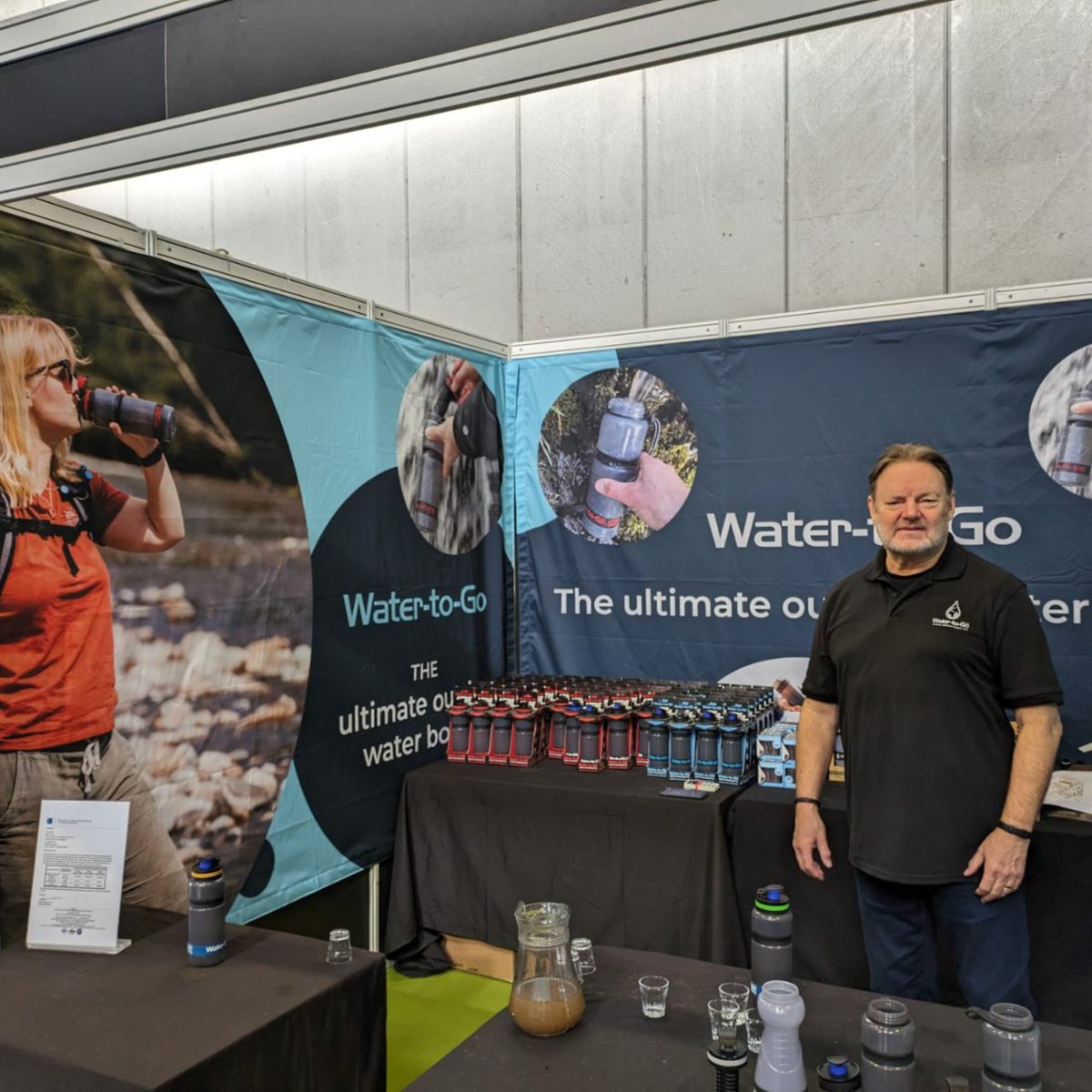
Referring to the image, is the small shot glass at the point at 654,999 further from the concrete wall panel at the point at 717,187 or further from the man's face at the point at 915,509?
the concrete wall panel at the point at 717,187

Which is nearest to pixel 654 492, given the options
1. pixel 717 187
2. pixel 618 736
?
pixel 618 736

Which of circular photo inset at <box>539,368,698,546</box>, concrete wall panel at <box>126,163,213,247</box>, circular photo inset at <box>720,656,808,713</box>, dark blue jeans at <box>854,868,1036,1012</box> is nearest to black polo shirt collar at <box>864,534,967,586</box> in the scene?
dark blue jeans at <box>854,868,1036,1012</box>

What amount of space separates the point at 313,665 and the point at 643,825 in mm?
1048

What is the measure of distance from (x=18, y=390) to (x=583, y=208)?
102 inches

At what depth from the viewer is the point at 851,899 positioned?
2.53 metres

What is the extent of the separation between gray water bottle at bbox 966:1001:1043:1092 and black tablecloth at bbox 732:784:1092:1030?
1.28 metres

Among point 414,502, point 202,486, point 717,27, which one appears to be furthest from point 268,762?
point 717,27

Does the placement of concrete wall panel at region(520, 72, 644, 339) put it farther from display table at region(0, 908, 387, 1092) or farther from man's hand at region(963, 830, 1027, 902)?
display table at region(0, 908, 387, 1092)

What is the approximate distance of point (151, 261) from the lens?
2.30 meters

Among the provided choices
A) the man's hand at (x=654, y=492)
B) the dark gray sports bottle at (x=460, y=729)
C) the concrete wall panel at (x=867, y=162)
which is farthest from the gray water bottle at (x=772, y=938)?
the concrete wall panel at (x=867, y=162)

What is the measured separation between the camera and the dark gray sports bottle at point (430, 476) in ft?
10.7

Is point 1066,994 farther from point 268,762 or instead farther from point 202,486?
point 202,486

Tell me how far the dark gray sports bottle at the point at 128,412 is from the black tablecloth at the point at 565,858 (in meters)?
1.40

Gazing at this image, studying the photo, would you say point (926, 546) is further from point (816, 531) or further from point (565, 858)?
point (565, 858)
